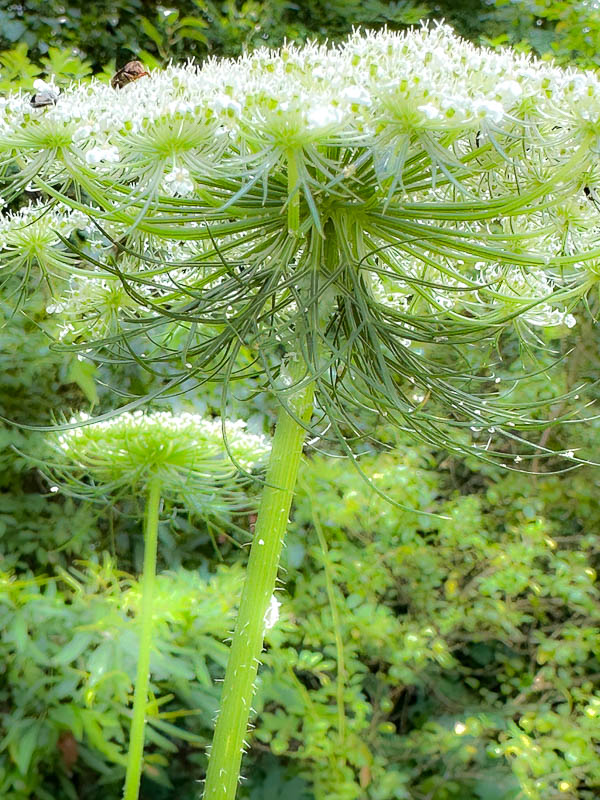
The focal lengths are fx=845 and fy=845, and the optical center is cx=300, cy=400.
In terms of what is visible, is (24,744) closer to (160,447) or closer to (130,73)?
(160,447)

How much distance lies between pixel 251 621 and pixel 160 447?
1.29ft

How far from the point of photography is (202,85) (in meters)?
0.45

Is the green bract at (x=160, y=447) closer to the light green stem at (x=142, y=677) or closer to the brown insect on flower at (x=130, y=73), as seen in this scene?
the light green stem at (x=142, y=677)

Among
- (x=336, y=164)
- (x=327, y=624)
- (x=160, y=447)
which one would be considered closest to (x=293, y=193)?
(x=336, y=164)

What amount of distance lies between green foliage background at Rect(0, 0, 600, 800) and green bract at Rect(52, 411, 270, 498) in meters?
0.21

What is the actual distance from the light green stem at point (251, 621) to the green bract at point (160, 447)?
0.95 feet

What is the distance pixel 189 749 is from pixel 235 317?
3.80 feet

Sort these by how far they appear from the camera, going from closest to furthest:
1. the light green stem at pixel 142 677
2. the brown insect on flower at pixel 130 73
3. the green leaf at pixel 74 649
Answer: the brown insect on flower at pixel 130 73
the light green stem at pixel 142 677
the green leaf at pixel 74 649

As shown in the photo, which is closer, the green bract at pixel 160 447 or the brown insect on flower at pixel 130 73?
the brown insect on flower at pixel 130 73

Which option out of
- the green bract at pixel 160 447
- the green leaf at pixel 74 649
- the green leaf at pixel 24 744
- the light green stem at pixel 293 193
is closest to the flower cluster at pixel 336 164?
the light green stem at pixel 293 193

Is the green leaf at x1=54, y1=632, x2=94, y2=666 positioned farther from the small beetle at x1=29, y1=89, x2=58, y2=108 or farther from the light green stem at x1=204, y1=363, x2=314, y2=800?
the small beetle at x1=29, y1=89, x2=58, y2=108

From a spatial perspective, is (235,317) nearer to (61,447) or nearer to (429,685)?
(61,447)

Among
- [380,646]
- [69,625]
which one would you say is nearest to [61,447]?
A: [69,625]

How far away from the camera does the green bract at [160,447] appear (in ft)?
2.83
